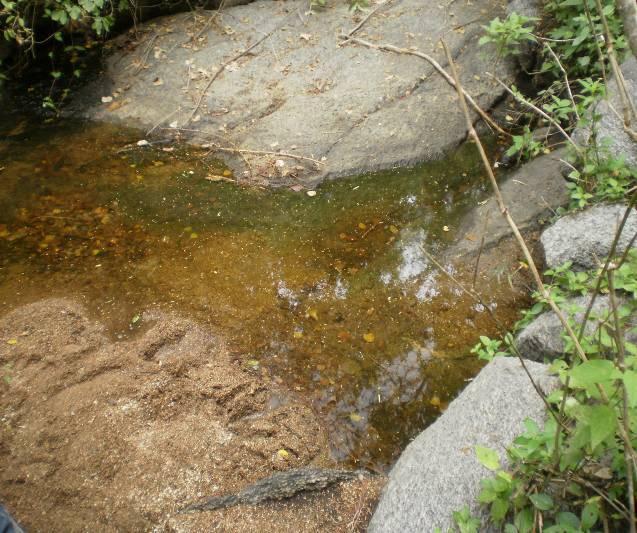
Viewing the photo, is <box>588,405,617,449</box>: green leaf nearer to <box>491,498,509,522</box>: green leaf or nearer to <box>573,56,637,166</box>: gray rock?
<box>491,498,509,522</box>: green leaf

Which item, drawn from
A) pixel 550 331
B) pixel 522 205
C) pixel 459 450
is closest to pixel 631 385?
pixel 459 450

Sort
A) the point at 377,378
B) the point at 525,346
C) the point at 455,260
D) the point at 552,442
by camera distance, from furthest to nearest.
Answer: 1. the point at 455,260
2. the point at 377,378
3. the point at 525,346
4. the point at 552,442

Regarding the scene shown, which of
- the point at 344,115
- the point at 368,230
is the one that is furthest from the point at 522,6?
the point at 368,230

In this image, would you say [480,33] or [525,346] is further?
[480,33]

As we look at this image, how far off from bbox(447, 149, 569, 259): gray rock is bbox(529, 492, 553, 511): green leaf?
273 cm

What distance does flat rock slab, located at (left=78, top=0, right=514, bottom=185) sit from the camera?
5148 mm

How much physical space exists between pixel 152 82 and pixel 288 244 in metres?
3.29

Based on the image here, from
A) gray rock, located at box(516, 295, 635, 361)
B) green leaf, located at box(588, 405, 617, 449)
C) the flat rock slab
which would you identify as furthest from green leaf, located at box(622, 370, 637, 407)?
the flat rock slab

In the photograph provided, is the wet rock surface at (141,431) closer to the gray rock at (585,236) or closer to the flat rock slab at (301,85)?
the gray rock at (585,236)

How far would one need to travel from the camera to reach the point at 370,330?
360cm

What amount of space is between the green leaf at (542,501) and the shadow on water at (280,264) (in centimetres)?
142

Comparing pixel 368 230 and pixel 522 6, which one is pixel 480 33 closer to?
pixel 522 6

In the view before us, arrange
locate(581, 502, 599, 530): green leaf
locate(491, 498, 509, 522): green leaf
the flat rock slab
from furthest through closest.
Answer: the flat rock slab, locate(491, 498, 509, 522): green leaf, locate(581, 502, 599, 530): green leaf

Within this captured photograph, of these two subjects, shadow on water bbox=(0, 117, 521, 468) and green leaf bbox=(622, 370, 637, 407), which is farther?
shadow on water bbox=(0, 117, 521, 468)
